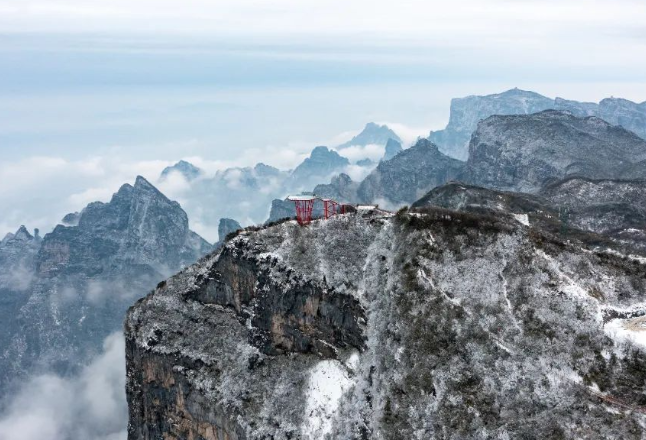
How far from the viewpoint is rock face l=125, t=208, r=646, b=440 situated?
3334 inches

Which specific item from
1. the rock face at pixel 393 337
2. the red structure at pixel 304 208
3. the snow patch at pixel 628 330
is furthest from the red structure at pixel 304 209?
the snow patch at pixel 628 330

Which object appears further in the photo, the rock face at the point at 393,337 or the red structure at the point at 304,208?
the red structure at the point at 304,208

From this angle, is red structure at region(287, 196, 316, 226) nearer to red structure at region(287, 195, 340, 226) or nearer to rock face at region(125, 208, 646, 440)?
red structure at region(287, 195, 340, 226)

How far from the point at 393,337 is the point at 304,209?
3713cm

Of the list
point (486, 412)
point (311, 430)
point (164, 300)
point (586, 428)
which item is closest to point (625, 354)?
point (586, 428)

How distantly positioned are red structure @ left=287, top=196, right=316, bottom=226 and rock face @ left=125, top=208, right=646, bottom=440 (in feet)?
8.91

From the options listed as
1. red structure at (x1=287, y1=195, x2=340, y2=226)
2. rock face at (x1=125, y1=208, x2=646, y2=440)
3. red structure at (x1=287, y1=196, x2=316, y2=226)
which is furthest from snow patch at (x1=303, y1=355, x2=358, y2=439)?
red structure at (x1=287, y1=195, x2=340, y2=226)

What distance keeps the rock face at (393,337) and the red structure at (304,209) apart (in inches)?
107

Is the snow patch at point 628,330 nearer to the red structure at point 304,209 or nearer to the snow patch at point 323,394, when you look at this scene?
the snow patch at point 323,394

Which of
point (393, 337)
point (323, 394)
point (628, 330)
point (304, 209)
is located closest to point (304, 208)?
point (304, 209)

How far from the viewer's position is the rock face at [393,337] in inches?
3334

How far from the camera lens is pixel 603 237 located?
16912cm

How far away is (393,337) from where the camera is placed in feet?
320

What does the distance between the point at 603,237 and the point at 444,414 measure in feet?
357
